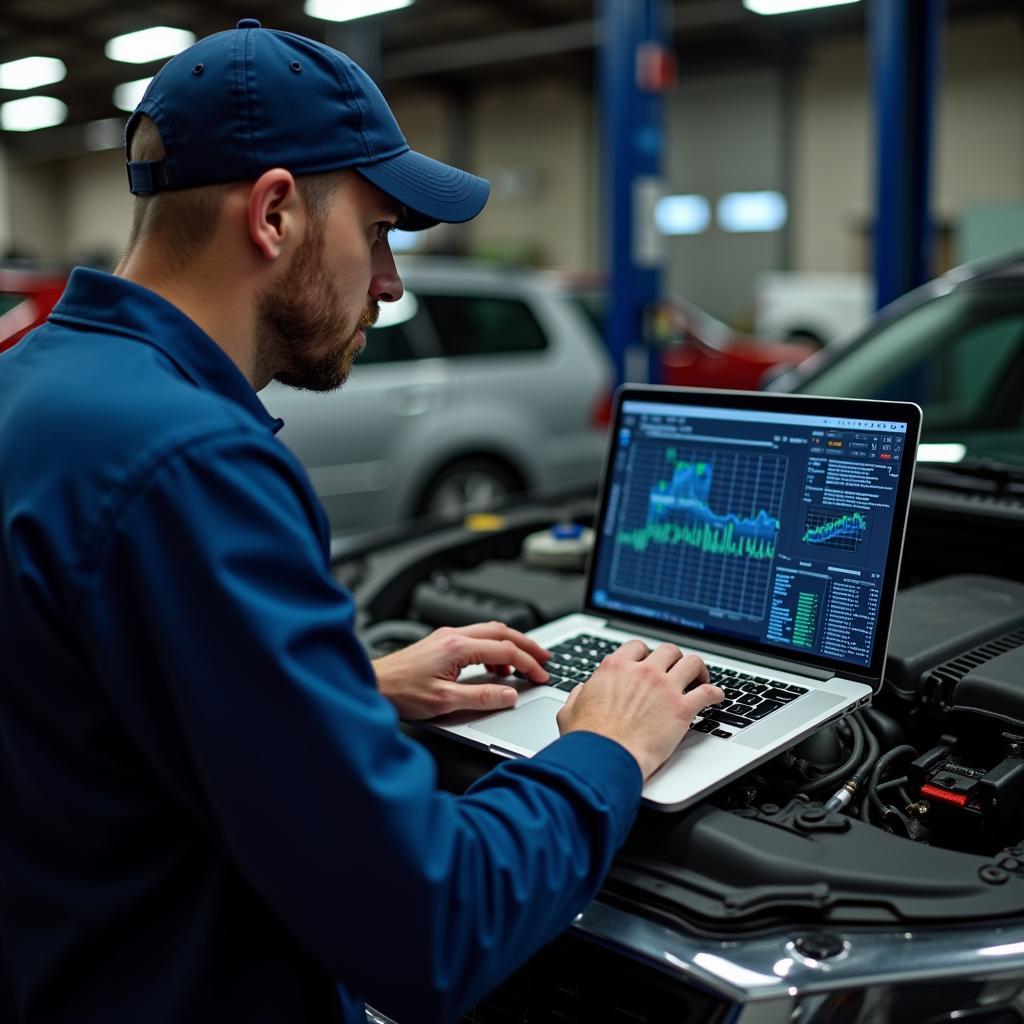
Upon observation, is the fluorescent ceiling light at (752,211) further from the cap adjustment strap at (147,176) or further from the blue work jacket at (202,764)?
the blue work jacket at (202,764)

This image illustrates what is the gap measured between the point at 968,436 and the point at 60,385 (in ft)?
6.35

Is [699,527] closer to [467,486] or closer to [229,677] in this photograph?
[229,677]

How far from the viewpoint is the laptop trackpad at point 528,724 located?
133cm

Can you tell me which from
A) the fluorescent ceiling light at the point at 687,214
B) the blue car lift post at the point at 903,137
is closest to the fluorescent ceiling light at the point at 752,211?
the fluorescent ceiling light at the point at 687,214

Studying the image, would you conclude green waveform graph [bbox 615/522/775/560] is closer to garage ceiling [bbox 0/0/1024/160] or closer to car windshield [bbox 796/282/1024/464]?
car windshield [bbox 796/282/1024/464]

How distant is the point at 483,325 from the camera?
5.73 m

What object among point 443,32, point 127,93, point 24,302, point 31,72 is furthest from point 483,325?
point 127,93

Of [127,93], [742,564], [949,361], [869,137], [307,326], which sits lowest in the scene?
[742,564]

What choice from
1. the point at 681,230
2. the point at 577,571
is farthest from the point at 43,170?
the point at 577,571

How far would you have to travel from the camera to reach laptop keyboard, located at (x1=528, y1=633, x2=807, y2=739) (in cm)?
133

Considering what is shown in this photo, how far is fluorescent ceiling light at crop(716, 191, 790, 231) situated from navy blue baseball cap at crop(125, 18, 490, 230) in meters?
15.8

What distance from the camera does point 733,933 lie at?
110 centimetres

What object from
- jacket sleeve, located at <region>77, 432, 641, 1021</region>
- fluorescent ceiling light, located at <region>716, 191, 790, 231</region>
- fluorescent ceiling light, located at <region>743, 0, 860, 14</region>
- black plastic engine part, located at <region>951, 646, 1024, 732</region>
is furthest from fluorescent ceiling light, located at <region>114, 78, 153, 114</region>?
jacket sleeve, located at <region>77, 432, 641, 1021</region>

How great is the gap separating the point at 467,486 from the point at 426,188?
4.45m
